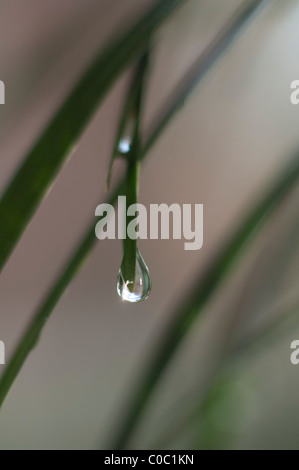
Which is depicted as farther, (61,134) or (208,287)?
(208,287)

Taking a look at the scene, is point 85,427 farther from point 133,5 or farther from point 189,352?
point 133,5

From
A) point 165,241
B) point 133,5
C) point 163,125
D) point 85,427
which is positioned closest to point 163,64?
point 133,5

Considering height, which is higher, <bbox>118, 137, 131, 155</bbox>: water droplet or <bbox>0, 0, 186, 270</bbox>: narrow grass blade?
<bbox>118, 137, 131, 155</bbox>: water droplet

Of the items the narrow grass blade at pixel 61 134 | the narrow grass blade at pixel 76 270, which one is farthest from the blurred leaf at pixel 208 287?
the narrow grass blade at pixel 61 134

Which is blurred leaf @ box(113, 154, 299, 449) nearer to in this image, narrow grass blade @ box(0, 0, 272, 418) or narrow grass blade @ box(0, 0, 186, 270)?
narrow grass blade @ box(0, 0, 272, 418)

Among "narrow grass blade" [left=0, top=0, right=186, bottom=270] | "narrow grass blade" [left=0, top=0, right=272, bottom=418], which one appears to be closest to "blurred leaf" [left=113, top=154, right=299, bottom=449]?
"narrow grass blade" [left=0, top=0, right=272, bottom=418]

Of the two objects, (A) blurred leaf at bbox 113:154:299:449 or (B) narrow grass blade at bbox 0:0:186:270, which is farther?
(A) blurred leaf at bbox 113:154:299:449
